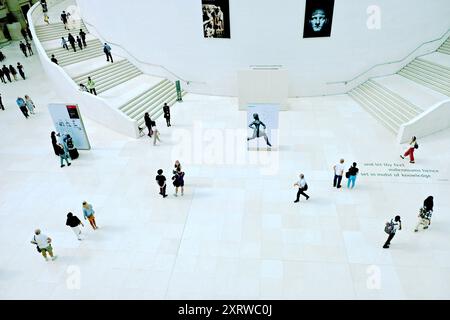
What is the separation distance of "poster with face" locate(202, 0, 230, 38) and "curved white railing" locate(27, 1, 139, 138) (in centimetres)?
751

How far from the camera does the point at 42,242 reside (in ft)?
29.9

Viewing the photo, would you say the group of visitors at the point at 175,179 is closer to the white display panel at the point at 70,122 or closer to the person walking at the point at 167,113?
the white display panel at the point at 70,122

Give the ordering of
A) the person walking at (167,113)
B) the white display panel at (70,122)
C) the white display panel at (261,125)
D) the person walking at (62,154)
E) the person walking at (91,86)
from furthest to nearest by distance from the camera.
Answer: the person walking at (91,86), the person walking at (167,113), the white display panel at (70,122), the white display panel at (261,125), the person walking at (62,154)

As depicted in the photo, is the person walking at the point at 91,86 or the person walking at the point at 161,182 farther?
the person walking at the point at 91,86

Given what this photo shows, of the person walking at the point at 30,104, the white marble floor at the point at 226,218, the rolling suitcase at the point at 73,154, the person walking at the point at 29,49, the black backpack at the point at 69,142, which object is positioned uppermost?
the person walking at the point at 29,49

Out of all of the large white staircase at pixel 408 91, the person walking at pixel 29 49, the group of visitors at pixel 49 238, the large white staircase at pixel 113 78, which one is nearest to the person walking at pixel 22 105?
the large white staircase at pixel 113 78

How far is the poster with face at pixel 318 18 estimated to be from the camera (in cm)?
1720

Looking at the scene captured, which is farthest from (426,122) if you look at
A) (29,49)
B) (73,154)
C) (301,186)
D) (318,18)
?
(29,49)

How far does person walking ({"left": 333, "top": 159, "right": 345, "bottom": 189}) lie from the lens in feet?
37.3

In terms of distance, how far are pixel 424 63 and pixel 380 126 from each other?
6.66 m

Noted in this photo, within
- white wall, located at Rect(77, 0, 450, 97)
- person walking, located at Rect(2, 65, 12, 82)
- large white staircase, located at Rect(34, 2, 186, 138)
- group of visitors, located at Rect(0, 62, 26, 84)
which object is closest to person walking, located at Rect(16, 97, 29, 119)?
large white staircase, located at Rect(34, 2, 186, 138)

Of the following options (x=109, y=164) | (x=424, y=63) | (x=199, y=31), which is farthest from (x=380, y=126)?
(x=109, y=164)

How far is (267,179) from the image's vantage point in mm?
12797

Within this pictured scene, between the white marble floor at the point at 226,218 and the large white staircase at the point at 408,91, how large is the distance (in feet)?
4.17
